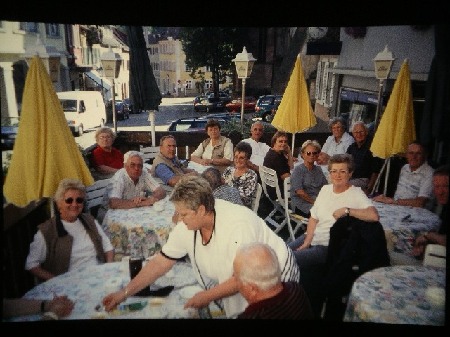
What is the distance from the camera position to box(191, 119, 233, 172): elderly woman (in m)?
5.31

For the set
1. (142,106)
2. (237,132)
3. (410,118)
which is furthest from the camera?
(237,132)

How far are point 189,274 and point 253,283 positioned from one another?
0.73 metres

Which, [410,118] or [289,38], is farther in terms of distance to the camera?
[289,38]

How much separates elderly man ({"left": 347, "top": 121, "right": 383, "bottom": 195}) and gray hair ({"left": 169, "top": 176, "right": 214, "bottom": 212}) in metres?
2.84

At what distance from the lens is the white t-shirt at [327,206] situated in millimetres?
3303

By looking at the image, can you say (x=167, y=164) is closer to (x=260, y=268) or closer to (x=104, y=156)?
(x=104, y=156)

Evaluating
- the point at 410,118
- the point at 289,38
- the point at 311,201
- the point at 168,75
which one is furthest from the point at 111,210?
the point at 289,38

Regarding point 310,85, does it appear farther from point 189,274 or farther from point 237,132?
point 189,274

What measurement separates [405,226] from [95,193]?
3.51 meters

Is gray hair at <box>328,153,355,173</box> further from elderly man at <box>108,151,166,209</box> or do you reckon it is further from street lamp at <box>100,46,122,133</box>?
street lamp at <box>100,46,122,133</box>

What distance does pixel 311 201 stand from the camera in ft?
13.9

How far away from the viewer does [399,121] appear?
416 centimetres

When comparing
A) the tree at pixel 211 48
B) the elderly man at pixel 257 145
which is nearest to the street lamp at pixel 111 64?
the tree at pixel 211 48

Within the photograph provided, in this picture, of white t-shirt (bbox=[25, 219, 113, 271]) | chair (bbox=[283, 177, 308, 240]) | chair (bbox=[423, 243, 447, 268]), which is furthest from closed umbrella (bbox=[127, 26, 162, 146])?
chair (bbox=[423, 243, 447, 268])
